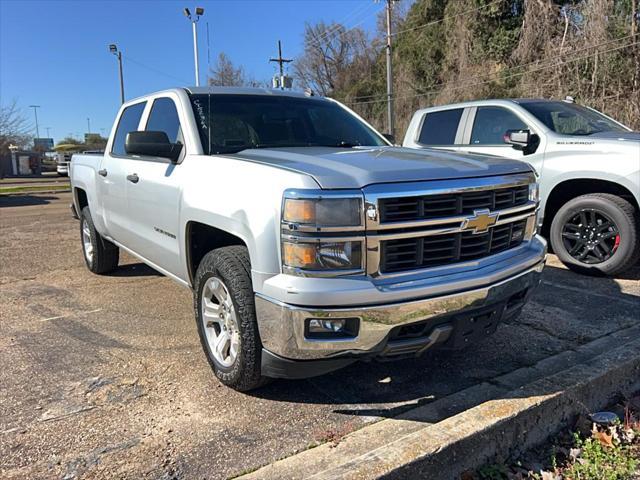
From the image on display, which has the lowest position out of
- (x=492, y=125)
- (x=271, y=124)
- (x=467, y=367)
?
(x=467, y=367)

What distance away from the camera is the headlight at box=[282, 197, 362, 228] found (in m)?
2.49

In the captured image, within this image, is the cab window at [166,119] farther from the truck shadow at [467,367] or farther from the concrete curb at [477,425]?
the concrete curb at [477,425]

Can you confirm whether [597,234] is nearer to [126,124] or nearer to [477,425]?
[477,425]

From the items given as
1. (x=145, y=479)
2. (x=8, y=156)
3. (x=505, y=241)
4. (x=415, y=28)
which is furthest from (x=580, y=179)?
(x=8, y=156)

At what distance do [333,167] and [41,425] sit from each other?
211cm

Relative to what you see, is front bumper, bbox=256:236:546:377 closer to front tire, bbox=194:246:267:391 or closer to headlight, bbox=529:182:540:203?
front tire, bbox=194:246:267:391

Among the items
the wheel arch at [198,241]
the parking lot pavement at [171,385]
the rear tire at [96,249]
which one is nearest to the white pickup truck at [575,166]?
the parking lot pavement at [171,385]

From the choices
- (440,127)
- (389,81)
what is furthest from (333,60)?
(440,127)

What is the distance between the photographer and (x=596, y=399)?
10.3 feet

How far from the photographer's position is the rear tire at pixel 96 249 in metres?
5.95

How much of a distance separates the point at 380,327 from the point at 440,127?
5.23 meters

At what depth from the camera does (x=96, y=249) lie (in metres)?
6.01

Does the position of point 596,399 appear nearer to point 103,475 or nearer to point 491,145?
point 103,475

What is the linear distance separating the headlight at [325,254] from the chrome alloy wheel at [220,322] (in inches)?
24.0
